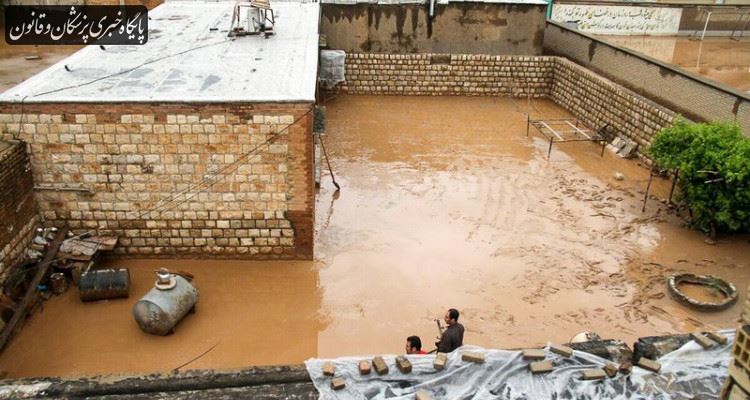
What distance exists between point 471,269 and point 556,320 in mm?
1618

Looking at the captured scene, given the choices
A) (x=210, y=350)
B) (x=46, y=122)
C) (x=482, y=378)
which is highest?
(x=46, y=122)

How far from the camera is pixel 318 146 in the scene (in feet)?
45.2

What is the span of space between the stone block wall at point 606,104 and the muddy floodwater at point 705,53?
5.72m

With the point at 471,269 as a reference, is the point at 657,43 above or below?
above

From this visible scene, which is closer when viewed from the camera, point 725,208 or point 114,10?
point 725,208

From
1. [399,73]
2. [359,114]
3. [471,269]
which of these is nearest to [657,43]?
[399,73]

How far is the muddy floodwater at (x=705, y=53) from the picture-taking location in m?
20.2

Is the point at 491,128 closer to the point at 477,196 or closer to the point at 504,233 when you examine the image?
the point at 477,196

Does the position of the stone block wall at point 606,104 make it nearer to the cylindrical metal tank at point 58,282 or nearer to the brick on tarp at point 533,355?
the brick on tarp at point 533,355

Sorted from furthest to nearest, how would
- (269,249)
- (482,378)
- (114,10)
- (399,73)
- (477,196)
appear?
(114,10)
(399,73)
(477,196)
(269,249)
(482,378)

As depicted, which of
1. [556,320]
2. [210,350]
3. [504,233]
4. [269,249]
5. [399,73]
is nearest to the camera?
[210,350]

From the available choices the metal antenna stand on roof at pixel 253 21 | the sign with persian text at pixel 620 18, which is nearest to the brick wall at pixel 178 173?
the metal antenna stand on roof at pixel 253 21

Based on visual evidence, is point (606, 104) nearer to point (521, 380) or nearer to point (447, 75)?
point (447, 75)

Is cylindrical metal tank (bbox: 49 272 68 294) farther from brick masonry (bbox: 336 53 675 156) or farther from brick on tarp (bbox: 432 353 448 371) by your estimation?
brick masonry (bbox: 336 53 675 156)
